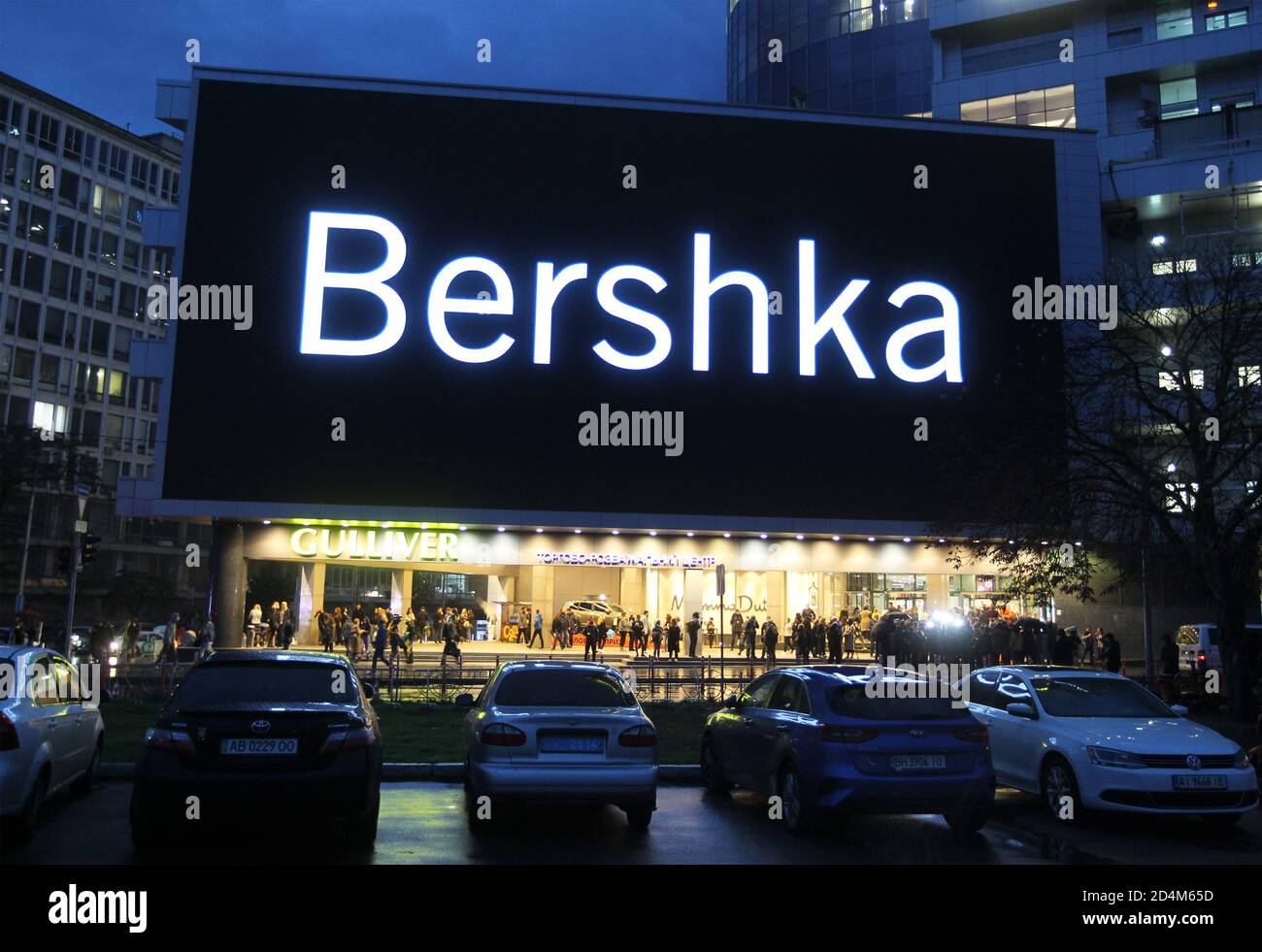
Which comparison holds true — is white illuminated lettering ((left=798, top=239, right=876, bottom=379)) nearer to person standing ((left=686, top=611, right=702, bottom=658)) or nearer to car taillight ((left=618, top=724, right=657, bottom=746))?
person standing ((left=686, top=611, right=702, bottom=658))

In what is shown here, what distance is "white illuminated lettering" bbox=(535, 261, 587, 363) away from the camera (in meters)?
33.7

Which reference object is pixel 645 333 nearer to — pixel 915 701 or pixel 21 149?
pixel 915 701

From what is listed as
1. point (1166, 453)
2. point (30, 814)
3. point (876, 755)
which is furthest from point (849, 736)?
point (1166, 453)

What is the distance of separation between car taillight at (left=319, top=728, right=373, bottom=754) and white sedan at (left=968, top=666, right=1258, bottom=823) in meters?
6.80

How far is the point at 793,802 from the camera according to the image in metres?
9.16

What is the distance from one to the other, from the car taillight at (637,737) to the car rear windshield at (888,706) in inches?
65.1

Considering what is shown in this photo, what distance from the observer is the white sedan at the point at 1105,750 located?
9.64 meters

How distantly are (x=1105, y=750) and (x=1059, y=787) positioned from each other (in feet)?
2.19

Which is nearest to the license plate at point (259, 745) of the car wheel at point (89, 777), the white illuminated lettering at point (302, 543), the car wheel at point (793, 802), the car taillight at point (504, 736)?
the car taillight at point (504, 736)

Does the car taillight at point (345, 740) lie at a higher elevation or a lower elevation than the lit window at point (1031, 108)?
lower

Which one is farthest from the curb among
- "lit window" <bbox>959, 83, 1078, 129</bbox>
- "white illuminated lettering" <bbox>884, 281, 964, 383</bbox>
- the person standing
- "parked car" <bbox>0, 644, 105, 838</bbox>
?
"lit window" <bbox>959, 83, 1078, 129</bbox>

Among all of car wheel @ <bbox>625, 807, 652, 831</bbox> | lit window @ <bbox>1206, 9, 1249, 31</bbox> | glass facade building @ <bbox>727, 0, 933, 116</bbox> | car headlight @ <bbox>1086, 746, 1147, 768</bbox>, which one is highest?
glass facade building @ <bbox>727, 0, 933, 116</bbox>

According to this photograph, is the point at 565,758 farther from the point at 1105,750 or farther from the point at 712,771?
the point at 1105,750

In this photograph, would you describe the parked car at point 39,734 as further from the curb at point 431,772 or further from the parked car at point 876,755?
the parked car at point 876,755
